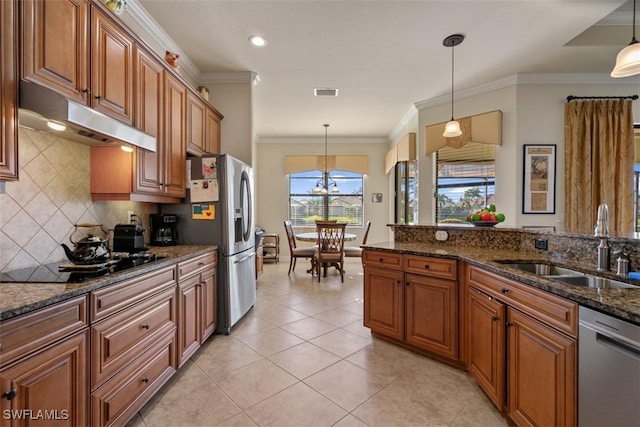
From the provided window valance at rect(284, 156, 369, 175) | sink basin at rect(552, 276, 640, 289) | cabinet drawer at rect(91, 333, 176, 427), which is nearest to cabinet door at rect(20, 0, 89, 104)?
cabinet drawer at rect(91, 333, 176, 427)

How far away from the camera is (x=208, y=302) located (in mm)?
2506

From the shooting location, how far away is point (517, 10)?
2.34 m

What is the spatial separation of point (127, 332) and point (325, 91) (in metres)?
3.63

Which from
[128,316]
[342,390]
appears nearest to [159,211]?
[128,316]

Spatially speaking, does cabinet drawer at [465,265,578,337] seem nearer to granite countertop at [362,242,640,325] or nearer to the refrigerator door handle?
granite countertop at [362,242,640,325]

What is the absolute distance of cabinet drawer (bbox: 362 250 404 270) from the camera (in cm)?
242

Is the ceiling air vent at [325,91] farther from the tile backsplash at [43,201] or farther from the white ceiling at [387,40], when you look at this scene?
the tile backsplash at [43,201]

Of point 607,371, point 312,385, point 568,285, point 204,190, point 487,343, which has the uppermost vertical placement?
point 204,190

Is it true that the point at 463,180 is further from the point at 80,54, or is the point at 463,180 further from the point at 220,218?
the point at 80,54

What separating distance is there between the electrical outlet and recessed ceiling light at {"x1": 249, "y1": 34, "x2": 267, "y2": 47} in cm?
298

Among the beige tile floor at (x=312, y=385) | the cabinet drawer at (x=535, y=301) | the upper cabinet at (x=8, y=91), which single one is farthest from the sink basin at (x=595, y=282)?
the upper cabinet at (x=8, y=91)

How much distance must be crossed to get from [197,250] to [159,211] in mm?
827

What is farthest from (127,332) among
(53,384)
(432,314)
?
(432,314)

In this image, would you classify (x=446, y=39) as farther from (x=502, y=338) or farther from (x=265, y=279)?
(x=265, y=279)
